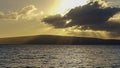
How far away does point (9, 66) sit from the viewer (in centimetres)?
8638

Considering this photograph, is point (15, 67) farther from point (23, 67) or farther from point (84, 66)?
point (84, 66)

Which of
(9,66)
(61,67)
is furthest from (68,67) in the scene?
(9,66)

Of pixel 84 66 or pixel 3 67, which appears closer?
pixel 3 67

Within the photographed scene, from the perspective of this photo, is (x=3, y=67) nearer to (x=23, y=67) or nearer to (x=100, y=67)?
(x=23, y=67)

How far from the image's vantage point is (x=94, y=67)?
86312mm

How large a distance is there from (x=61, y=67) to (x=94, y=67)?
7600mm

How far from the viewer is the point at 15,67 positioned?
84375mm

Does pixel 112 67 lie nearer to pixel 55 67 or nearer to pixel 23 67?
pixel 55 67

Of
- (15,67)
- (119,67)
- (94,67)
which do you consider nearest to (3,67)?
(15,67)

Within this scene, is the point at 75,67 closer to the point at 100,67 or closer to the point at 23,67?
the point at 100,67

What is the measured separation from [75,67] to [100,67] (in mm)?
5764

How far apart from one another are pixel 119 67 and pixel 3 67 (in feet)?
85.2

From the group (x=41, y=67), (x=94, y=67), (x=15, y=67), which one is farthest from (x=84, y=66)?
(x=15, y=67)

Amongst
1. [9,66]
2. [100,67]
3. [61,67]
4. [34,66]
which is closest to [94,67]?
[100,67]
